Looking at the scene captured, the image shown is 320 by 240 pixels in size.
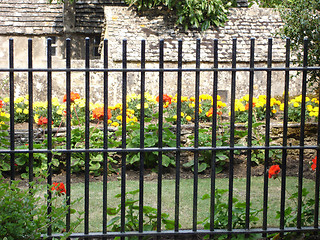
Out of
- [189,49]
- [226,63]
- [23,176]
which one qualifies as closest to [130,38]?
[189,49]

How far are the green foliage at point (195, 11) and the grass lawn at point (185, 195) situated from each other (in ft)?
22.4

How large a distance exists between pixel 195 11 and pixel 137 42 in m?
2.13

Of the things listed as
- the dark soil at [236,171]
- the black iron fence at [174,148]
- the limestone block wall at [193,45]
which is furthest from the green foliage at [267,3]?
the black iron fence at [174,148]

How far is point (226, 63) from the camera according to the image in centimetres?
1180

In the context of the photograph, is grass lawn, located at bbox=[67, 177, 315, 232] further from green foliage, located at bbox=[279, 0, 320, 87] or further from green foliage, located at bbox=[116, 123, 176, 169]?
green foliage, located at bbox=[279, 0, 320, 87]

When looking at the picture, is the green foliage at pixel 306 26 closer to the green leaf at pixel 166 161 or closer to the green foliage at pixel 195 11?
the green leaf at pixel 166 161

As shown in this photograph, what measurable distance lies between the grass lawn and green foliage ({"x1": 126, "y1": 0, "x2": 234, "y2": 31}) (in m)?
6.83

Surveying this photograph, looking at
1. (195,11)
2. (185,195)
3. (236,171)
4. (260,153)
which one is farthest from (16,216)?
(195,11)

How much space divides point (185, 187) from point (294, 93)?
6.53 m

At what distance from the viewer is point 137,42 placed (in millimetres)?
11773

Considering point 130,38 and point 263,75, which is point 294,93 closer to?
point 263,75

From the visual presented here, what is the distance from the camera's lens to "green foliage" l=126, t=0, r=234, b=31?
12.5 meters

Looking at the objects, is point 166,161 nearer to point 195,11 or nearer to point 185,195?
point 185,195

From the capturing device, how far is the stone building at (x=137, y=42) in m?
11.2
